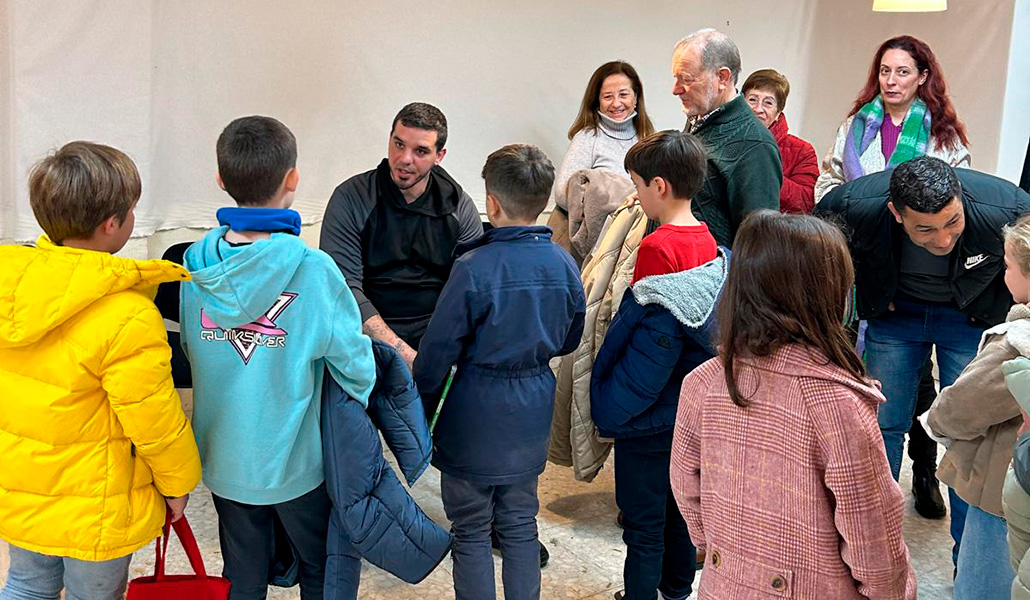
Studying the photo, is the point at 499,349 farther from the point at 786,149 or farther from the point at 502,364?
the point at 786,149

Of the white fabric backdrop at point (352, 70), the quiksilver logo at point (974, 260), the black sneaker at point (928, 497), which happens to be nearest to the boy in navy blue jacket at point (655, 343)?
the quiksilver logo at point (974, 260)

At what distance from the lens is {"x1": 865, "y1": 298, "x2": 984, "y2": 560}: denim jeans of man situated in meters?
2.93

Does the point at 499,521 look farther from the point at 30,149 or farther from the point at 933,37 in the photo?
the point at 933,37

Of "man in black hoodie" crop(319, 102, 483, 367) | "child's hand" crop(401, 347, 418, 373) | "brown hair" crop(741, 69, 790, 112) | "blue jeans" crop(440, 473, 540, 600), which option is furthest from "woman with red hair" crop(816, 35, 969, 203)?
"blue jeans" crop(440, 473, 540, 600)

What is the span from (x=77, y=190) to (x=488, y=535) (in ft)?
4.23

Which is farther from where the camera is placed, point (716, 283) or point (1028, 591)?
point (716, 283)

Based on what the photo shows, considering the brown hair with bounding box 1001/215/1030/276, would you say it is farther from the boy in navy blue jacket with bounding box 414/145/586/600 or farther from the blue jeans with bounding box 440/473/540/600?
the blue jeans with bounding box 440/473/540/600

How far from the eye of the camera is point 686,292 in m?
2.38

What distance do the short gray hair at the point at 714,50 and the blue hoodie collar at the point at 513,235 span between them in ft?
3.19

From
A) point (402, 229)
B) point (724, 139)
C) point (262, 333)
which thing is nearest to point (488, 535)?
point (262, 333)

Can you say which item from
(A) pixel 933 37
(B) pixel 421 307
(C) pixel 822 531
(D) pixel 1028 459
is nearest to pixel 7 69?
(B) pixel 421 307

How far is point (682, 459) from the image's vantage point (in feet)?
6.25

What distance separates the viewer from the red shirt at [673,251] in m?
2.47

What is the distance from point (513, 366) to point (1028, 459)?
115 cm
